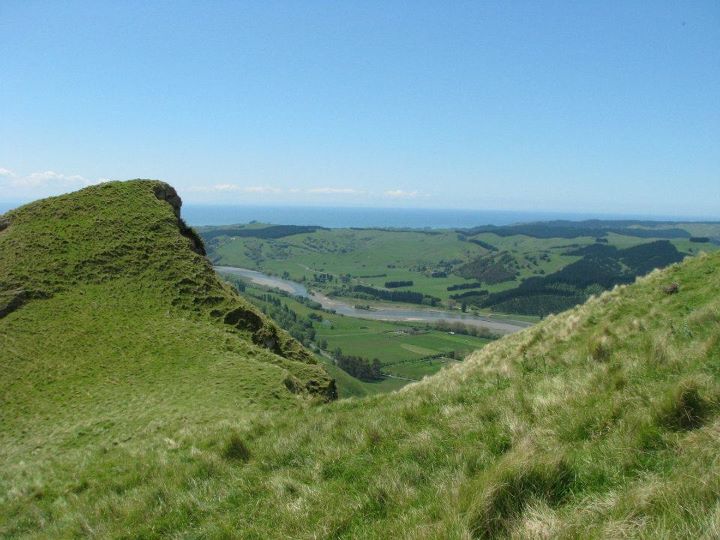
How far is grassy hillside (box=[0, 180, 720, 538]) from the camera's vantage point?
495 centimetres

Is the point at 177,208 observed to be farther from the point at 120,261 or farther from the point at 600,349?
the point at 600,349

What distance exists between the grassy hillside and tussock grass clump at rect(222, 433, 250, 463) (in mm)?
41

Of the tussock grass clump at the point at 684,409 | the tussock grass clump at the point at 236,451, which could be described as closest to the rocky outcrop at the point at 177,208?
the tussock grass clump at the point at 236,451

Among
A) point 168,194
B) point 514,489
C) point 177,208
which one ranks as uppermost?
point 168,194

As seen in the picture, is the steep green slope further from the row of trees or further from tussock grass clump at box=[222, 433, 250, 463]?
the row of trees

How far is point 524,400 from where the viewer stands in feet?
29.3

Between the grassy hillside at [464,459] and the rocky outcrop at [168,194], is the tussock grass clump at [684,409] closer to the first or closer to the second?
the grassy hillside at [464,459]

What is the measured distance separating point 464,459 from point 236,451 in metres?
5.59

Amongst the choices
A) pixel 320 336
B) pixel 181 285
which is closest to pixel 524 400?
pixel 181 285

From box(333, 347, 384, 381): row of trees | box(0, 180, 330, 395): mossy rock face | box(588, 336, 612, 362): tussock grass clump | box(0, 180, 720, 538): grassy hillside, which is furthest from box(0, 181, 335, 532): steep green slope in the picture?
box(333, 347, 384, 381): row of trees

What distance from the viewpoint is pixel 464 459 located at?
685 centimetres

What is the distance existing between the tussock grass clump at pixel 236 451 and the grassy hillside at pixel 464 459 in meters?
0.04

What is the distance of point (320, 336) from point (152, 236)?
163108 millimetres

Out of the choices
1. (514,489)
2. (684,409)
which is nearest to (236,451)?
(514,489)
